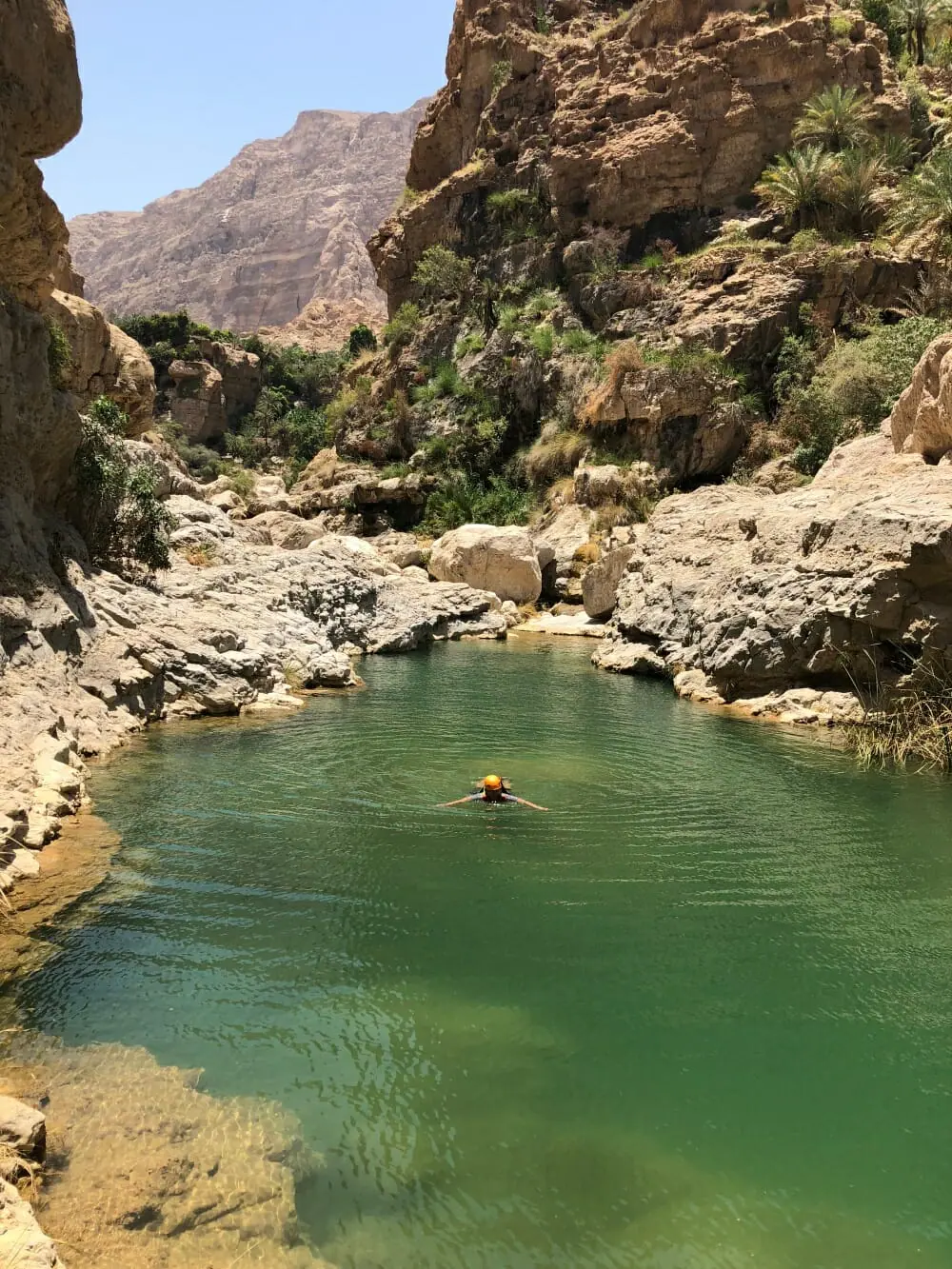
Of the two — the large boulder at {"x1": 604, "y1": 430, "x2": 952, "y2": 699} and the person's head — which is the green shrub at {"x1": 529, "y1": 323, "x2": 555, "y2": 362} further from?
the person's head

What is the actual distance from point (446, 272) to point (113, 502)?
35.5 m

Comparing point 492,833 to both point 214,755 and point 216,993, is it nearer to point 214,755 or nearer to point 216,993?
point 216,993

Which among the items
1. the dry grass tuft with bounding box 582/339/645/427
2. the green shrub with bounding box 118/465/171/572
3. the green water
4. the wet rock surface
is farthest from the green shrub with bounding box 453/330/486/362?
the wet rock surface

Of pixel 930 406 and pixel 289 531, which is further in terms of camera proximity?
pixel 289 531

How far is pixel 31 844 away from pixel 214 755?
177 inches

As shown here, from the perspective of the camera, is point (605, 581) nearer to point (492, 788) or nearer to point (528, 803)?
point (528, 803)

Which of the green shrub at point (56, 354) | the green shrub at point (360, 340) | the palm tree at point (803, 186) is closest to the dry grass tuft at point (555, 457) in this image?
the palm tree at point (803, 186)

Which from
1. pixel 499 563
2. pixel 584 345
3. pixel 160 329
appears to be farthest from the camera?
pixel 160 329

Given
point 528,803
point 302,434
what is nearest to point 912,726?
point 528,803

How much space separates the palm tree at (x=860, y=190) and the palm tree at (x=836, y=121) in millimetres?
1880

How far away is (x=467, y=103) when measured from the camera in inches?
2082

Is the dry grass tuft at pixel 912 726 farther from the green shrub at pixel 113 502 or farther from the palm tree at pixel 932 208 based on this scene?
the palm tree at pixel 932 208

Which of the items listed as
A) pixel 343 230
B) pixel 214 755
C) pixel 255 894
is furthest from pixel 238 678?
pixel 343 230

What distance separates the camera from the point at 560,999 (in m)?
6.29
